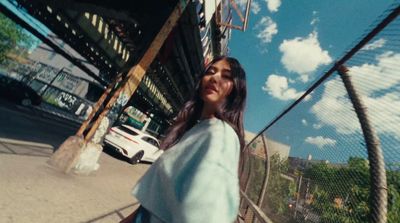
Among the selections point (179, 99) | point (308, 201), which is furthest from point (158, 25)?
point (179, 99)

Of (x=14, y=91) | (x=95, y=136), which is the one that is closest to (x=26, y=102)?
(x=14, y=91)

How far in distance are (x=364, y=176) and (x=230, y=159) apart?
1.86 metres

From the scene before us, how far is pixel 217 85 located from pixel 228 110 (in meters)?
0.17

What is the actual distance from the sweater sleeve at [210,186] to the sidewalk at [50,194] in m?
3.44

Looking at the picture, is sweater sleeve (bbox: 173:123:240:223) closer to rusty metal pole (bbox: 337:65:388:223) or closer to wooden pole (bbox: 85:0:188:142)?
rusty metal pole (bbox: 337:65:388:223)

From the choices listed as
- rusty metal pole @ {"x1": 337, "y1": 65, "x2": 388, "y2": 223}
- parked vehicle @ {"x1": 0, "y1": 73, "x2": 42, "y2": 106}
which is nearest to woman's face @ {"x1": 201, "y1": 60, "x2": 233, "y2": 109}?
rusty metal pole @ {"x1": 337, "y1": 65, "x2": 388, "y2": 223}

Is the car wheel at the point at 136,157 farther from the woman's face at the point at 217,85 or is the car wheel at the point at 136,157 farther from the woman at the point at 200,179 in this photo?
the woman at the point at 200,179

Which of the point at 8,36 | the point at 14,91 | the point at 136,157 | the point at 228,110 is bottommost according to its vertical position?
the point at 136,157

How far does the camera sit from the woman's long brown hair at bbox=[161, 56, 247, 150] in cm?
127

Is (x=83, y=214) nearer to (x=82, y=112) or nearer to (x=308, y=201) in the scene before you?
(x=308, y=201)

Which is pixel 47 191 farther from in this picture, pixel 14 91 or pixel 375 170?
pixel 14 91

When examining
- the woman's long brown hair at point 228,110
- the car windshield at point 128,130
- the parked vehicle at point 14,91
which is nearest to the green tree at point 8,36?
the parked vehicle at point 14,91

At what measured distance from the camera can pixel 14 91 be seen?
1931 cm

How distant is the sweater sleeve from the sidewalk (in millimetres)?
3440
